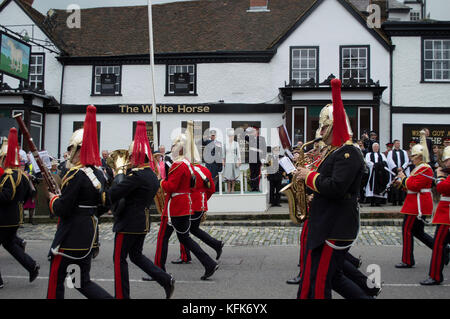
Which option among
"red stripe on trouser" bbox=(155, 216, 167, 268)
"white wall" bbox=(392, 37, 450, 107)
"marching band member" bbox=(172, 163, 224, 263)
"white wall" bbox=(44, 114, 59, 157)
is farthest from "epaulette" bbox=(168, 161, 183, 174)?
"white wall" bbox=(44, 114, 59, 157)

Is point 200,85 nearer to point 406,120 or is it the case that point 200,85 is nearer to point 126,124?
point 126,124

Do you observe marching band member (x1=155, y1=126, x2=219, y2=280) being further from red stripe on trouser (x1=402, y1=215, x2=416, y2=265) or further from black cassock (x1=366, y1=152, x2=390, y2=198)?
black cassock (x1=366, y1=152, x2=390, y2=198)

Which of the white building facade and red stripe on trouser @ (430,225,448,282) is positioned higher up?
the white building facade

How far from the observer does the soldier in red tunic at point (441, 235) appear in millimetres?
7148

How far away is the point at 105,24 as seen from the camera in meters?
27.2

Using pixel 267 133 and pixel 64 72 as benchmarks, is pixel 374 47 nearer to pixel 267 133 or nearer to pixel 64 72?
pixel 267 133

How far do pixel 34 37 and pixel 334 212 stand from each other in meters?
24.3

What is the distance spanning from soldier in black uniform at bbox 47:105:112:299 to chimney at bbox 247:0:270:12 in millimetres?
22790

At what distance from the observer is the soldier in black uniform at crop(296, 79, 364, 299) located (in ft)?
15.0

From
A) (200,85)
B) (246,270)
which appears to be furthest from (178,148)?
(200,85)

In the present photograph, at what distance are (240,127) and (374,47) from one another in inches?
290

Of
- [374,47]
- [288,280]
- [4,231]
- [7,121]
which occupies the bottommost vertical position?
[288,280]
